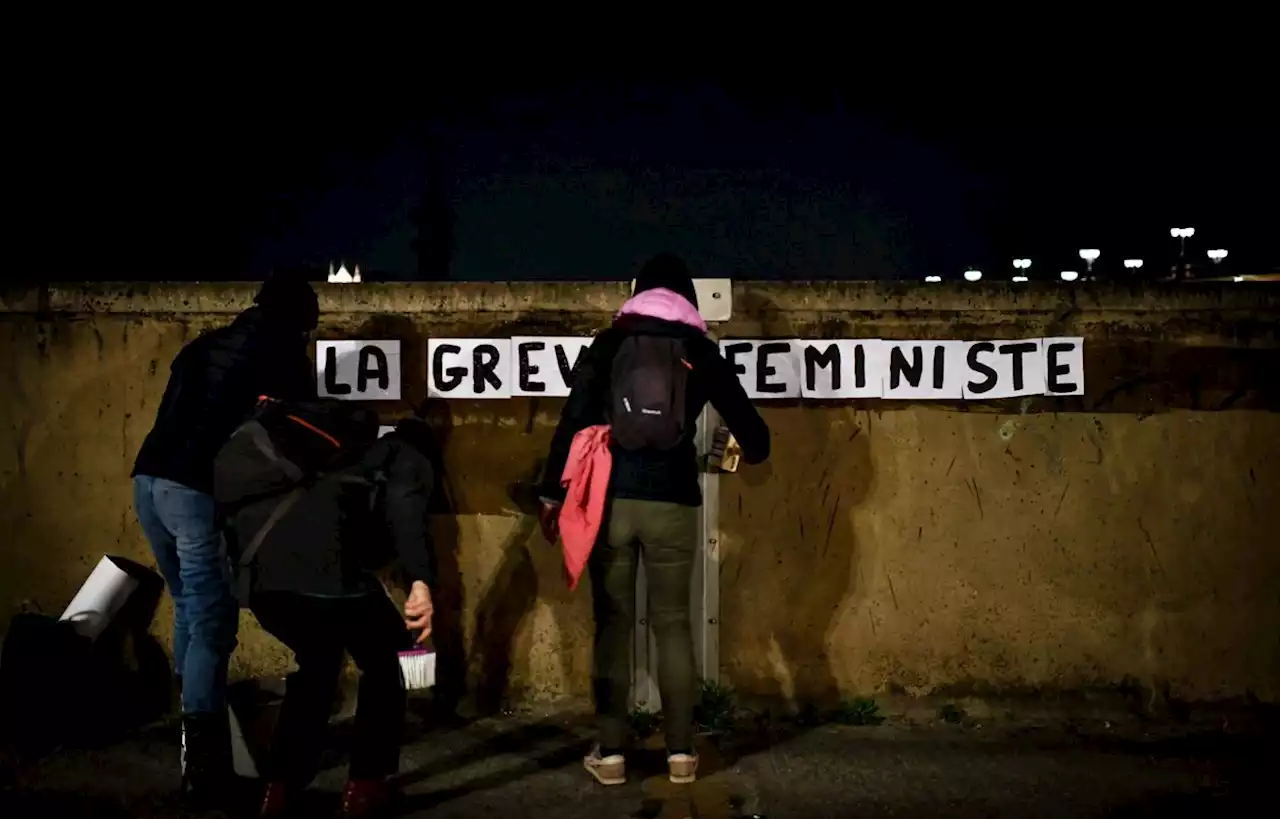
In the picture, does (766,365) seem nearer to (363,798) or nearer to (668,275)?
(668,275)

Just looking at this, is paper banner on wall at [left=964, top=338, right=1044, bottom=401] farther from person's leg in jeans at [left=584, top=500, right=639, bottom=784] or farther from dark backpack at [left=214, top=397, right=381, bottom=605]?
dark backpack at [left=214, top=397, right=381, bottom=605]

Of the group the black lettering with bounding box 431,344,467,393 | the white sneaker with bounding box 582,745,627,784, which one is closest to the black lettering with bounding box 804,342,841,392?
the black lettering with bounding box 431,344,467,393

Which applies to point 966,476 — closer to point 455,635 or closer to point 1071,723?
point 1071,723

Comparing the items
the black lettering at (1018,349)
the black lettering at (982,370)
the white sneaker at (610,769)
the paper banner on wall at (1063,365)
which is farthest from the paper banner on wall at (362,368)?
the paper banner on wall at (1063,365)

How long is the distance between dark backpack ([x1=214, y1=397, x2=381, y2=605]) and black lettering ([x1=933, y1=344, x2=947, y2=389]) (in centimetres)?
257

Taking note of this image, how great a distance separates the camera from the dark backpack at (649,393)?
405 cm

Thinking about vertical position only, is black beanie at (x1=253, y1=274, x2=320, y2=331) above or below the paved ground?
above

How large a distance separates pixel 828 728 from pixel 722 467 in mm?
1325

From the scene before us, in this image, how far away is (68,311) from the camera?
5.20 m

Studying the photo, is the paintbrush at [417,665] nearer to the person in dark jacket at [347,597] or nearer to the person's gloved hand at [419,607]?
the person in dark jacket at [347,597]

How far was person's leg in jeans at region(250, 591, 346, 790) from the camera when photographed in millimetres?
3674

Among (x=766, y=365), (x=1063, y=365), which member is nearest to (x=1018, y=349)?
(x=1063, y=365)

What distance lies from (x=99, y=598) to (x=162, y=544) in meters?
0.97

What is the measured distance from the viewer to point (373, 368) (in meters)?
5.14
